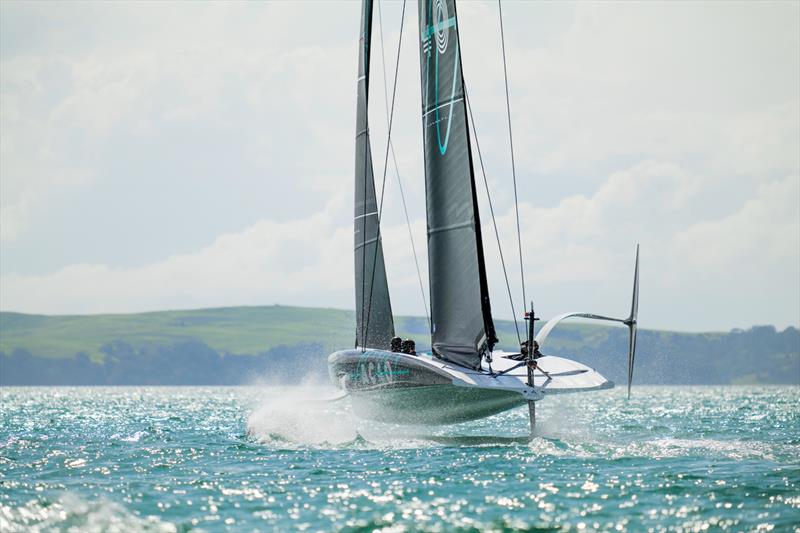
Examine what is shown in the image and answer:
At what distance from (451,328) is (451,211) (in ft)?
9.06

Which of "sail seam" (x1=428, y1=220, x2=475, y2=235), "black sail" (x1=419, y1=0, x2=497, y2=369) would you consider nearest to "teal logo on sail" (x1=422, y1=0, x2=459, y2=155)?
"black sail" (x1=419, y1=0, x2=497, y2=369)

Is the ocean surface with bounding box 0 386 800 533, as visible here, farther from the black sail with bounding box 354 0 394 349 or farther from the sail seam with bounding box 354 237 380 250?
the sail seam with bounding box 354 237 380 250

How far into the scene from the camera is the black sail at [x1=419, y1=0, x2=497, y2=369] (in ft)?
86.2

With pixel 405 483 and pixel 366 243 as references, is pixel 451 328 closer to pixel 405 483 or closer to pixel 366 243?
pixel 366 243

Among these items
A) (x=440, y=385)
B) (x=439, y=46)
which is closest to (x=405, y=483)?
(x=440, y=385)

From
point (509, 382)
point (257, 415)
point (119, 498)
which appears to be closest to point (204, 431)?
point (257, 415)

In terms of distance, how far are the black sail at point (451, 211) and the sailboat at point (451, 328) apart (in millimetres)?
23

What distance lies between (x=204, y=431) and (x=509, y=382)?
50.0ft

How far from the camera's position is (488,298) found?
27.1 meters

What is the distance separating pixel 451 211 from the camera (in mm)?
26484

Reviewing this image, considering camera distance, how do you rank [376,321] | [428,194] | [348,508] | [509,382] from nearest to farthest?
[348,508] → [509,382] → [428,194] → [376,321]

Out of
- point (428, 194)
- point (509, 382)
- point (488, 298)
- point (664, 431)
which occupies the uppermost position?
point (428, 194)

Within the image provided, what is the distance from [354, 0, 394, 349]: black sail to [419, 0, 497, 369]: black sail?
4.52m

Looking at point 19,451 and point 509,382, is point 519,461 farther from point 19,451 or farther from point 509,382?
point 19,451
